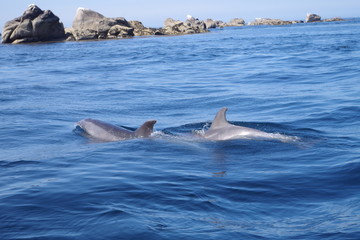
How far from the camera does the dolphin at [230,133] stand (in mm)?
11344

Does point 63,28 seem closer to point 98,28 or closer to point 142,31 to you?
point 98,28

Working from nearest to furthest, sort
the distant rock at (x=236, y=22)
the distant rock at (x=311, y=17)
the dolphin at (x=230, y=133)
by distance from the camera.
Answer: the dolphin at (x=230, y=133), the distant rock at (x=311, y=17), the distant rock at (x=236, y=22)

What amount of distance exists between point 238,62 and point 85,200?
23.9 m

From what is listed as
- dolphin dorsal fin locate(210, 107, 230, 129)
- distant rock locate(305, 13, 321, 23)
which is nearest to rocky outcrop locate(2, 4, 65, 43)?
dolphin dorsal fin locate(210, 107, 230, 129)

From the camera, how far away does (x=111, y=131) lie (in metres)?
12.3

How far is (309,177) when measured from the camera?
8.31m

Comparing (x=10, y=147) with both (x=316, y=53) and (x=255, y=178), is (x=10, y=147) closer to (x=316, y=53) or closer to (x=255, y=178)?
(x=255, y=178)

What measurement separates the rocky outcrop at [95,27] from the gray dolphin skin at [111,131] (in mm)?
59171

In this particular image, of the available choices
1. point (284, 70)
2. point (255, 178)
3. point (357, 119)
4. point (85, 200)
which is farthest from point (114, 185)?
point (284, 70)

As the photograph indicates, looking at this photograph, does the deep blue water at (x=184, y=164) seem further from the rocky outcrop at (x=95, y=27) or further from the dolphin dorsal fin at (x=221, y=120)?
the rocky outcrop at (x=95, y=27)

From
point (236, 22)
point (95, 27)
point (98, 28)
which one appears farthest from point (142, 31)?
point (236, 22)

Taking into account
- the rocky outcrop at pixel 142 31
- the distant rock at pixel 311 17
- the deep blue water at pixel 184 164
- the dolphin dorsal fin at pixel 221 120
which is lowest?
the deep blue water at pixel 184 164

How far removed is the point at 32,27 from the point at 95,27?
371 inches

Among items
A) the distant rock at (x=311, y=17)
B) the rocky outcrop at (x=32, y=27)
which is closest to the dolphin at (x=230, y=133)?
the rocky outcrop at (x=32, y=27)
